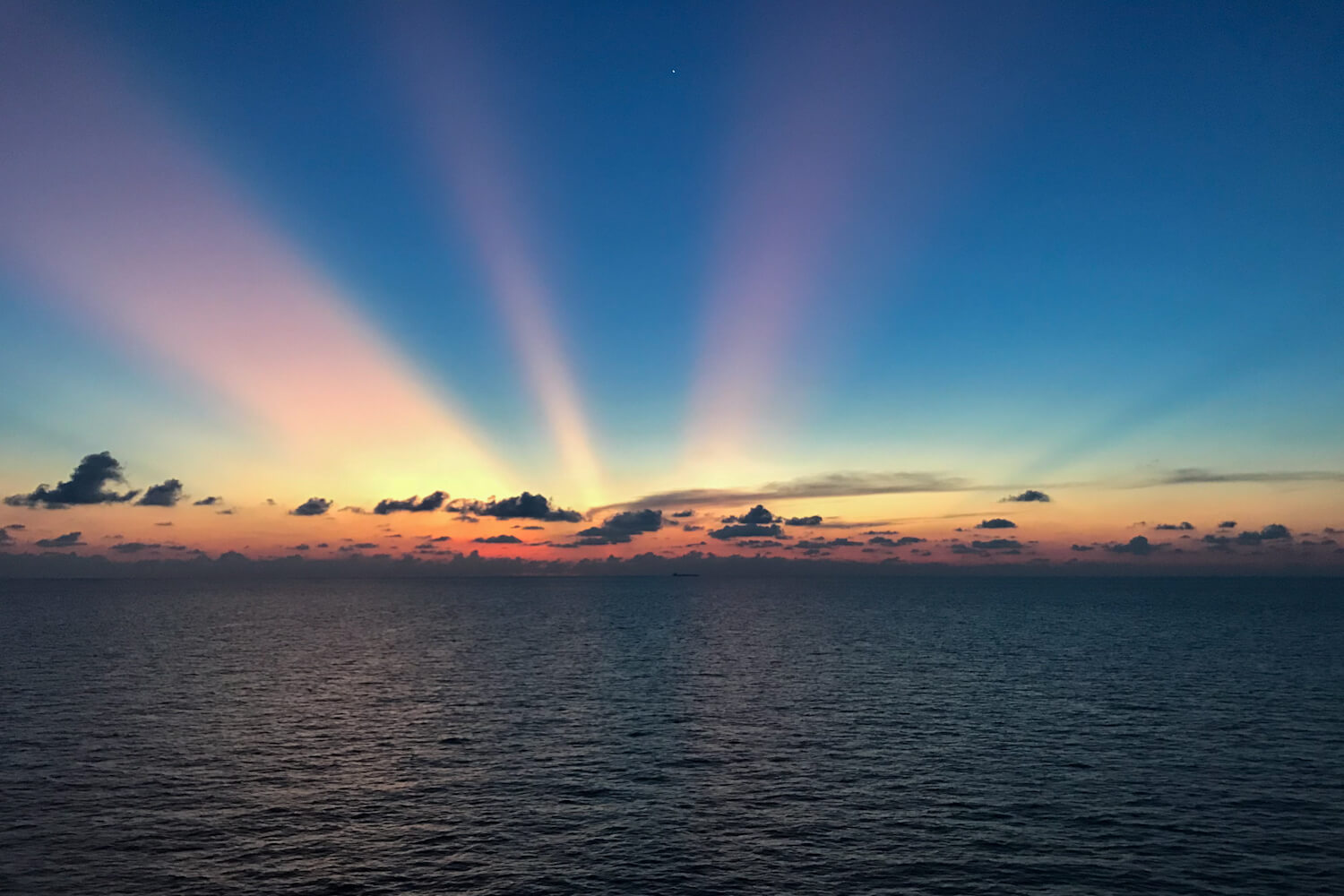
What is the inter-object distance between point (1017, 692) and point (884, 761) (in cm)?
4089

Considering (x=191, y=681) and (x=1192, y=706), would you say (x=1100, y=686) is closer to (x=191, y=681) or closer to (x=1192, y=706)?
(x=1192, y=706)

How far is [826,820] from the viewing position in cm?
5191

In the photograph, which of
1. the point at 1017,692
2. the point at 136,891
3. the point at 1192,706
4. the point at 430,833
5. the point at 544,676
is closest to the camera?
the point at 136,891

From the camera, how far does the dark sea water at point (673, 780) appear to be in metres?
44.1

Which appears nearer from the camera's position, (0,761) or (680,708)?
(0,761)

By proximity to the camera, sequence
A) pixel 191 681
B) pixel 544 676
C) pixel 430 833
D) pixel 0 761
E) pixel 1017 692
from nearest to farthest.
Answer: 1. pixel 430 833
2. pixel 0 761
3. pixel 1017 692
4. pixel 191 681
5. pixel 544 676

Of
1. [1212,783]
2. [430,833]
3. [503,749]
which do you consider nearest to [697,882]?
[430,833]

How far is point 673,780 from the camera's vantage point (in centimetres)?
6097

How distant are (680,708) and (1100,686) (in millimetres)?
54818

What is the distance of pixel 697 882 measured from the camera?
142ft

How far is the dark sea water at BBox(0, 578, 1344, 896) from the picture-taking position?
145 feet

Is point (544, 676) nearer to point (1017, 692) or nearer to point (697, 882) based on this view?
point (1017, 692)

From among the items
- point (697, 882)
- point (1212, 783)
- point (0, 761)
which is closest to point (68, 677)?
point (0, 761)

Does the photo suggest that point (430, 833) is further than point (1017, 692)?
No
